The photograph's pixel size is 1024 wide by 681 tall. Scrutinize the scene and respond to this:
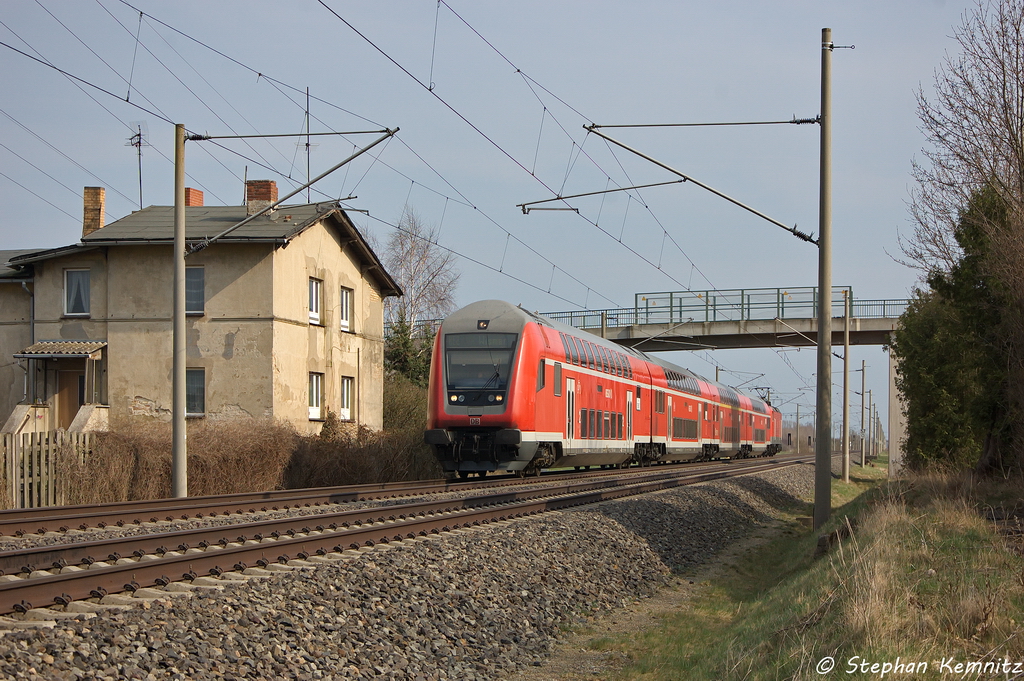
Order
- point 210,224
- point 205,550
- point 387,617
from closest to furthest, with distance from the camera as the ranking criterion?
point 387,617 → point 205,550 → point 210,224

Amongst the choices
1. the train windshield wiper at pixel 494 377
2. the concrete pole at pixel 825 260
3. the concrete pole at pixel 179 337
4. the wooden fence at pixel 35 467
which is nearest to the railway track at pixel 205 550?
the concrete pole at pixel 179 337

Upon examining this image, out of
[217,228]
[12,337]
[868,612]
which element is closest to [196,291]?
[217,228]

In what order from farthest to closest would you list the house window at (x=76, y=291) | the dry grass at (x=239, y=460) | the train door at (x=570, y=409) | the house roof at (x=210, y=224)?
the house window at (x=76, y=291) → the house roof at (x=210, y=224) → the train door at (x=570, y=409) → the dry grass at (x=239, y=460)

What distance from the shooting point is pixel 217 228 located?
99.0 ft

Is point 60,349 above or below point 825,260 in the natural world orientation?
below

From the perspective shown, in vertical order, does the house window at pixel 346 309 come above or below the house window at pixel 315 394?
above

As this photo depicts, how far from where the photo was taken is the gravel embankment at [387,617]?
6254mm

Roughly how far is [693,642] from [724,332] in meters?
36.4

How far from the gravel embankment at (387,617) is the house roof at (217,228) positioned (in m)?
16.3

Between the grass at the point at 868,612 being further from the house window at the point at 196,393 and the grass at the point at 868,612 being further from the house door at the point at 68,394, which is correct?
the house door at the point at 68,394

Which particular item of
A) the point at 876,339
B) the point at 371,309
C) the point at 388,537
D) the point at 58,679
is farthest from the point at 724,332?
the point at 58,679

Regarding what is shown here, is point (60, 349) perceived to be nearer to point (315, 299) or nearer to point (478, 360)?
point (315, 299)

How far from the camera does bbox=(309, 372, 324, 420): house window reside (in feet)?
99.8

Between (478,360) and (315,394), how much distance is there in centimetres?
952
